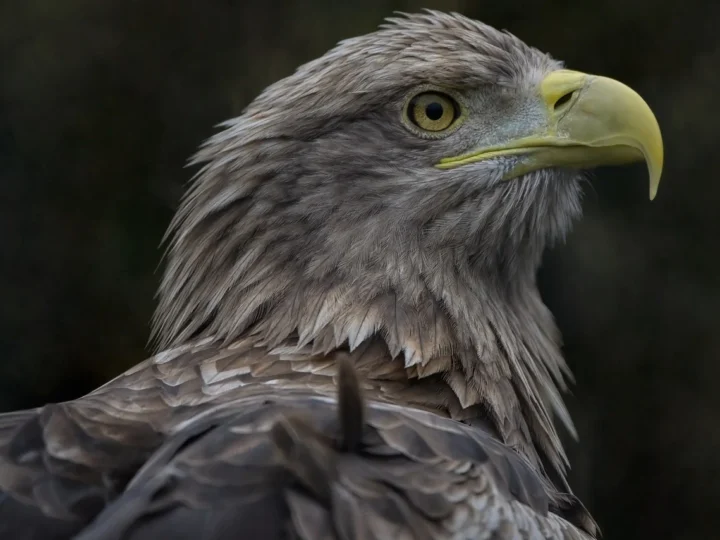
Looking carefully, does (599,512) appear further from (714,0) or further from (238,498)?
(238,498)

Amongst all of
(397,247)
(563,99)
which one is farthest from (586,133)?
(397,247)

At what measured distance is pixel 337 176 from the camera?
9.55 ft

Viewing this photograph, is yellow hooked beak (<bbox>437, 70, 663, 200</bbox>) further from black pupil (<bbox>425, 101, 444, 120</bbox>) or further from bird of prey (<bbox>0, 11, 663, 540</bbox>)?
black pupil (<bbox>425, 101, 444, 120</bbox>)

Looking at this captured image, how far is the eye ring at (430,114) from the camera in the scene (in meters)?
2.93

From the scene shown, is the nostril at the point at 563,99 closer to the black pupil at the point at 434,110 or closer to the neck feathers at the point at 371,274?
the neck feathers at the point at 371,274

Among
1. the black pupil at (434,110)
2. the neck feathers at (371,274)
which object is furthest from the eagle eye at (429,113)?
the neck feathers at (371,274)

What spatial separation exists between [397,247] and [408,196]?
14cm

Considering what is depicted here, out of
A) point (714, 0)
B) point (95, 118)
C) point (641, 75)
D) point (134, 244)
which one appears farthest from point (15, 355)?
point (714, 0)

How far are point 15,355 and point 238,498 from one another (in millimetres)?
3577

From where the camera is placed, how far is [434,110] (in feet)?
9.61

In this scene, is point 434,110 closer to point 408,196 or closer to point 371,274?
point 408,196

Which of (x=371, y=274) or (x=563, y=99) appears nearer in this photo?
(x=371, y=274)

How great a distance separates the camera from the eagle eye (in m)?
2.93

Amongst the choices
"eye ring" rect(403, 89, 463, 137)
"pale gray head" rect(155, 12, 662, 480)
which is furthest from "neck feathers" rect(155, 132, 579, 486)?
"eye ring" rect(403, 89, 463, 137)
